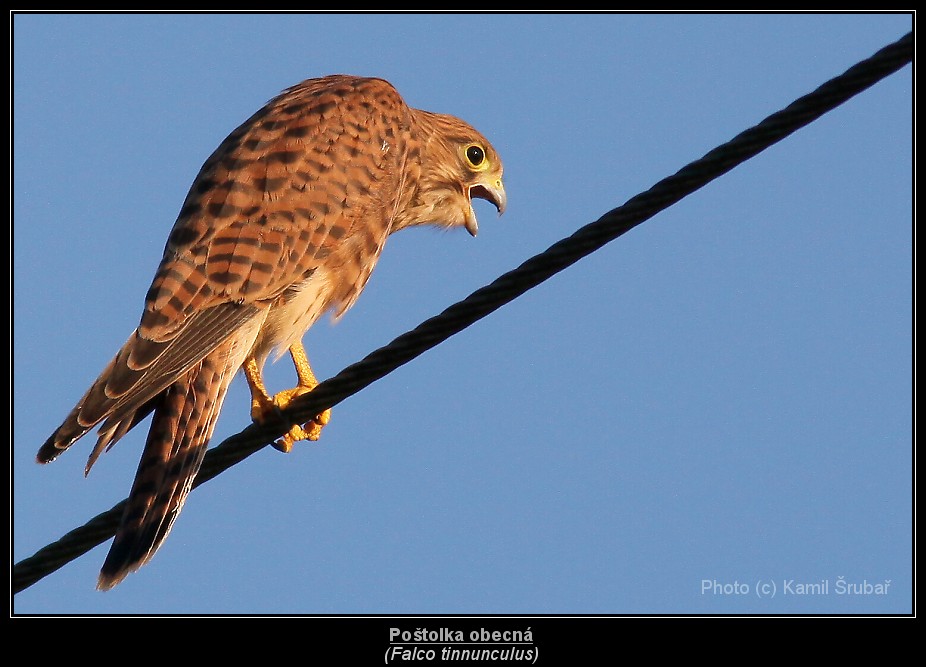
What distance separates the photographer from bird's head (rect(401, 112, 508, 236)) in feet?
19.1

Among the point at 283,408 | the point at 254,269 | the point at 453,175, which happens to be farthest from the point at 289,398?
the point at 453,175

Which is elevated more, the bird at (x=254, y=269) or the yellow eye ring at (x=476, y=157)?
the yellow eye ring at (x=476, y=157)

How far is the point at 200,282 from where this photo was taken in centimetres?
430

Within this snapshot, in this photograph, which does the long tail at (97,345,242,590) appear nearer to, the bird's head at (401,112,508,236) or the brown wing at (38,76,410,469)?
the brown wing at (38,76,410,469)

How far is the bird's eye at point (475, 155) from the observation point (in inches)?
239

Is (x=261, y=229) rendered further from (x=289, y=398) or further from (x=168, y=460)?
(x=168, y=460)

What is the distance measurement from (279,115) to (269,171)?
0.48 metres

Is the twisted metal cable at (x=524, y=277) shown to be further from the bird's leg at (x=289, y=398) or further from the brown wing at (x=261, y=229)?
the bird's leg at (x=289, y=398)

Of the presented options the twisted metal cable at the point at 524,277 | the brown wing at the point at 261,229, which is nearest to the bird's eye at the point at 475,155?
the brown wing at the point at 261,229

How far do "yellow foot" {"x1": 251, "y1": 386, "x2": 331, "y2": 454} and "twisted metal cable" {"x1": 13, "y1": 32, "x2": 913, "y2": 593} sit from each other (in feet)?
Answer: 1.77

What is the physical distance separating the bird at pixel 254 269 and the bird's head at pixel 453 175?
0.02 m

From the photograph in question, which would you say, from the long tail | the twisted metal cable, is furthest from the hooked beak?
the twisted metal cable

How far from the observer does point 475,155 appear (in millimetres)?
6113
